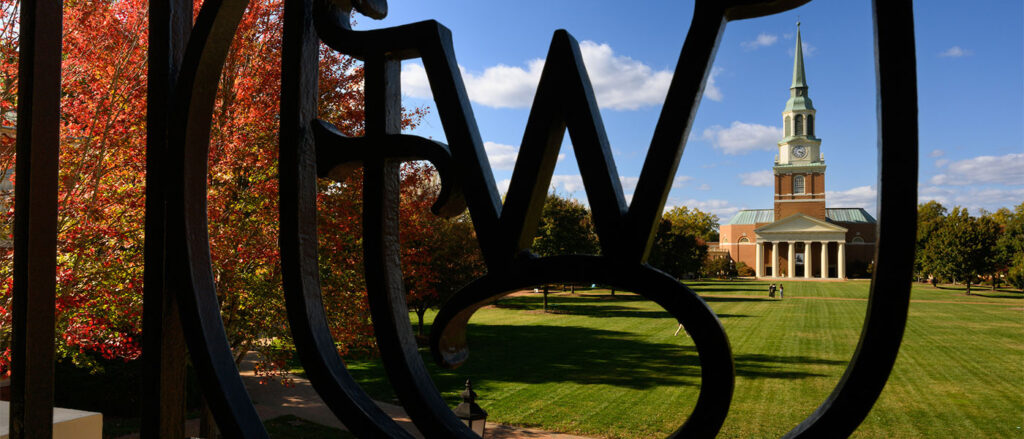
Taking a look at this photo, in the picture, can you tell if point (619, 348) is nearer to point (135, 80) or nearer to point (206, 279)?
point (135, 80)

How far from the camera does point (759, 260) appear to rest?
68.7 meters

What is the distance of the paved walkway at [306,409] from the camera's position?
29.5ft

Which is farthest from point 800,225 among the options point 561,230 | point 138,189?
point 138,189

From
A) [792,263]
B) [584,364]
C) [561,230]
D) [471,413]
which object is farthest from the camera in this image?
[792,263]

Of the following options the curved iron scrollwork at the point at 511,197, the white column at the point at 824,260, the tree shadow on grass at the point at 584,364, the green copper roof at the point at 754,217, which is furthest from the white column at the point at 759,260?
the curved iron scrollwork at the point at 511,197

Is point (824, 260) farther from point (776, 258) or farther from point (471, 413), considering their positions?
point (471, 413)

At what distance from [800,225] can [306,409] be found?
66.8 meters

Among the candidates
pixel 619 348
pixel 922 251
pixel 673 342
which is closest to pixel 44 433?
pixel 619 348

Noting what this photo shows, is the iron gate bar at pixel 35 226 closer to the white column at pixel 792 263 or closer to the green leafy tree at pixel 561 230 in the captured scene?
the green leafy tree at pixel 561 230

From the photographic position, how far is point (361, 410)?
1110 millimetres

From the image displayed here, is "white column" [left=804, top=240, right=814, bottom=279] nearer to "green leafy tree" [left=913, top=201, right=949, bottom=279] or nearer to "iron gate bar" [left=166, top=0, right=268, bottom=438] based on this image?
"green leafy tree" [left=913, top=201, right=949, bottom=279]

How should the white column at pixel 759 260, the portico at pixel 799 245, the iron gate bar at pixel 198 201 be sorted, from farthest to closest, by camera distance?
the white column at pixel 759 260, the portico at pixel 799 245, the iron gate bar at pixel 198 201

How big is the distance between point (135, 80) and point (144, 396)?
580cm

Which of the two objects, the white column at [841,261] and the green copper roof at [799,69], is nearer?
the green copper roof at [799,69]
